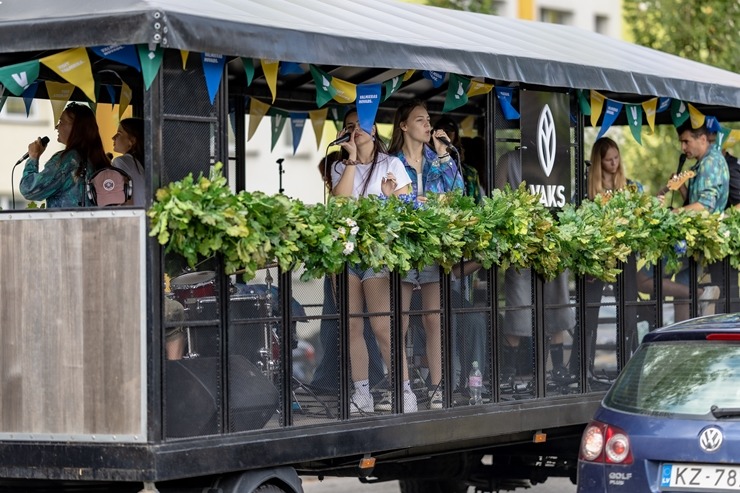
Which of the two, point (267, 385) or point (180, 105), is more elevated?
point (180, 105)

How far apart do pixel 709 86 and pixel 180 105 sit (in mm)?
4904

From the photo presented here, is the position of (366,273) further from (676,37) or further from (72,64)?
(676,37)

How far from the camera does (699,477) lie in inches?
273

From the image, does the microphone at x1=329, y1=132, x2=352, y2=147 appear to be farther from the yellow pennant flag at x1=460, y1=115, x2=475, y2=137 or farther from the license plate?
the yellow pennant flag at x1=460, y1=115, x2=475, y2=137

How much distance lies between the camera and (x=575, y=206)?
9.70m

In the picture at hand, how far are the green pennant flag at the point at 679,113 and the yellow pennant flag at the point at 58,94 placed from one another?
451 centimetres

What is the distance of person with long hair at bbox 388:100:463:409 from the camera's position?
8422 millimetres

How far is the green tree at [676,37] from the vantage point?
20.0 m

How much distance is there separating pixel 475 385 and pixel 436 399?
1.25ft

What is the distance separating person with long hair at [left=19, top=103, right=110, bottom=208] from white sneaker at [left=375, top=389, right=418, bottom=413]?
2.07 m

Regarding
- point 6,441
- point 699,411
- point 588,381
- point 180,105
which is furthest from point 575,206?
point 6,441

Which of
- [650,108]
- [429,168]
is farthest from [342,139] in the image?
[650,108]

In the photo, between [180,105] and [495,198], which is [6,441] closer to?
[180,105]

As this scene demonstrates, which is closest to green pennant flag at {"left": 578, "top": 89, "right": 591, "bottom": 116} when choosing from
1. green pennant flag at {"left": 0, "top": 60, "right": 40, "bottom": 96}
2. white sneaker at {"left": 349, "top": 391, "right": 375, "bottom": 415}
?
white sneaker at {"left": 349, "top": 391, "right": 375, "bottom": 415}
